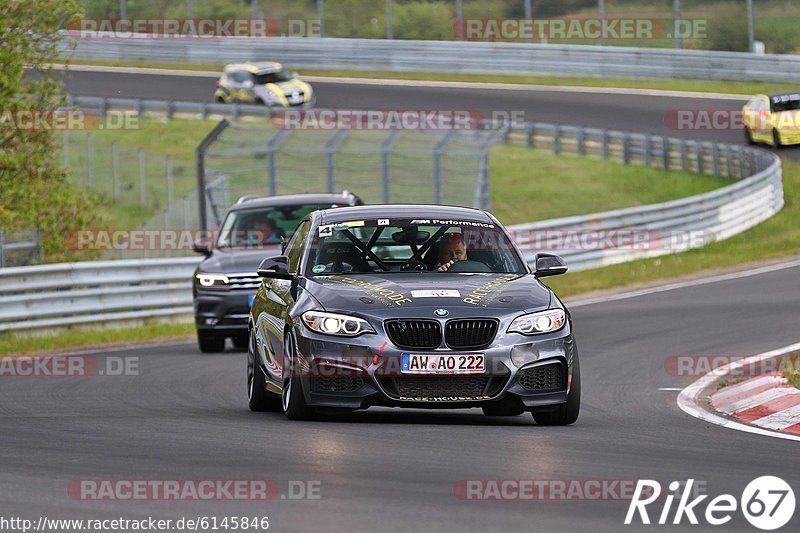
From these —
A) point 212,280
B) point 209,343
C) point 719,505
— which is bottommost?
point 209,343

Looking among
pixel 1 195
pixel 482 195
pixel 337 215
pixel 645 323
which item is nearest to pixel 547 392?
pixel 337 215

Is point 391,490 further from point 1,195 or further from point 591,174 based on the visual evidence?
point 591,174

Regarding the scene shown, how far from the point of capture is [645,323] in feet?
65.8

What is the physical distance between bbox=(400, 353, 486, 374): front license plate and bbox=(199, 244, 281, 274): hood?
8.08 meters

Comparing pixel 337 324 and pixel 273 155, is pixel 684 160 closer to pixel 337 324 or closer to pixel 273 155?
pixel 273 155

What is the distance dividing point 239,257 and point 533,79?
36.5 m

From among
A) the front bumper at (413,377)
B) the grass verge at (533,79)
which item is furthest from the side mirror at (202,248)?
the grass verge at (533,79)

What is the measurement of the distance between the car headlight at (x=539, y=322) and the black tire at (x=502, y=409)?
48cm

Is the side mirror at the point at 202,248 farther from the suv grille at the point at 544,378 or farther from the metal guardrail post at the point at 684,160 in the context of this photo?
the metal guardrail post at the point at 684,160

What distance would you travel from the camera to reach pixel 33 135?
2445cm

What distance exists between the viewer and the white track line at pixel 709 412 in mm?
10351

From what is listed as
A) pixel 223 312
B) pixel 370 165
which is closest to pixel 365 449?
pixel 223 312

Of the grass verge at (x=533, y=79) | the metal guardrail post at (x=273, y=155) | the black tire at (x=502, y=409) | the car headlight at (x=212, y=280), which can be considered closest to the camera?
the black tire at (x=502, y=409)

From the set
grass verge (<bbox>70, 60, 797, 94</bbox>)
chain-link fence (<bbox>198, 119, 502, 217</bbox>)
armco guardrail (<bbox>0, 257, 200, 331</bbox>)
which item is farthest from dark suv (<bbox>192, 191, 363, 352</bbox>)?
grass verge (<bbox>70, 60, 797, 94</bbox>)
